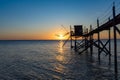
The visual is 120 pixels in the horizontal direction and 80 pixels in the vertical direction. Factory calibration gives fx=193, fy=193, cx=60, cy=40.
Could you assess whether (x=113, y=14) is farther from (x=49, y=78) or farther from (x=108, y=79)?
(x=49, y=78)

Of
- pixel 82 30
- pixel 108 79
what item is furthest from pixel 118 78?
pixel 82 30

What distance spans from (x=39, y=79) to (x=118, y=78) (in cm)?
742

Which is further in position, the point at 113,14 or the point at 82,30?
the point at 82,30

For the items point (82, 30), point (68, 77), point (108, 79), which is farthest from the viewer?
point (82, 30)

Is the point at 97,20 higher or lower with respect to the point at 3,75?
higher

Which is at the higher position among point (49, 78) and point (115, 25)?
point (115, 25)

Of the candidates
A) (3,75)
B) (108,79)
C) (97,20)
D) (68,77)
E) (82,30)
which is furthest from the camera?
(82,30)

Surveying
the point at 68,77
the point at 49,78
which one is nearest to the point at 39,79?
the point at 49,78

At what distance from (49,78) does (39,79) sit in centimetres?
98

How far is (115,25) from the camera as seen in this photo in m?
18.4

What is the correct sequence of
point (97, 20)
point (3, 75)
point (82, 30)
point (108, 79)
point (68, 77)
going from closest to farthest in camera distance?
1. point (108, 79)
2. point (68, 77)
3. point (3, 75)
4. point (97, 20)
5. point (82, 30)

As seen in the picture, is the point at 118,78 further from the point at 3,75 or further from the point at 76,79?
the point at 3,75

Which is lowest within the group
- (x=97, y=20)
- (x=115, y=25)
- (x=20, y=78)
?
(x=20, y=78)

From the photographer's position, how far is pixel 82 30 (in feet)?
187
